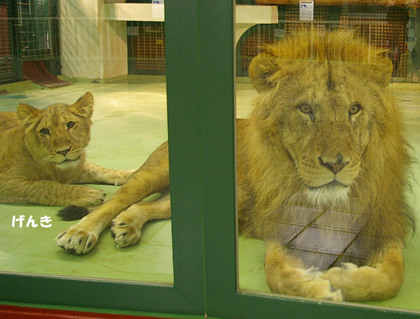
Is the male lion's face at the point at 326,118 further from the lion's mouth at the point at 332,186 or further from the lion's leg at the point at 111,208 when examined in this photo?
the lion's leg at the point at 111,208

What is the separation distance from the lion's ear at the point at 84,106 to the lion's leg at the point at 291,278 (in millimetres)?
953

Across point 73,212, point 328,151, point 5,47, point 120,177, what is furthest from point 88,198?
point 328,151

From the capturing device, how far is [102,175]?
278 centimetres

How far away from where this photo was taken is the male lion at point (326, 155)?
2328 millimetres

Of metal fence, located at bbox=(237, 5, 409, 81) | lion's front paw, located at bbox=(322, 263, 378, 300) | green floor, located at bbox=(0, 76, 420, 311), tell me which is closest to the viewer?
metal fence, located at bbox=(237, 5, 409, 81)

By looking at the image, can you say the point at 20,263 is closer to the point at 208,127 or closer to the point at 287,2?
the point at 208,127

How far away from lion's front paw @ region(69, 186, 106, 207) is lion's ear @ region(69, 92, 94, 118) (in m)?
0.34

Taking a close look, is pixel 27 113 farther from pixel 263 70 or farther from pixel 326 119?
pixel 326 119

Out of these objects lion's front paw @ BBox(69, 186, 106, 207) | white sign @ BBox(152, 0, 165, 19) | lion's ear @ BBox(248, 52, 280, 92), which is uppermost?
white sign @ BBox(152, 0, 165, 19)

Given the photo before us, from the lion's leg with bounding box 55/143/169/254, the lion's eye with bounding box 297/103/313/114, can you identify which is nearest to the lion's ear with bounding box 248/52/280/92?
the lion's eye with bounding box 297/103/313/114

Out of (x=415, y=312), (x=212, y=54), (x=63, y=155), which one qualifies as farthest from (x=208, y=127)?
(x=415, y=312)

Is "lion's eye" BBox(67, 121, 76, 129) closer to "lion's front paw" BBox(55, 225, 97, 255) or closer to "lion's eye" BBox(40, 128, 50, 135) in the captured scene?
"lion's eye" BBox(40, 128, 50, 135)

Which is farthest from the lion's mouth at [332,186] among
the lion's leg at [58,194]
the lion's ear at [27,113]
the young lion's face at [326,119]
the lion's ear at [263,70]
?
the lion's ear at [27,113]

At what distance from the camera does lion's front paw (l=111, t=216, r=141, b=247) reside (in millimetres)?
2752
